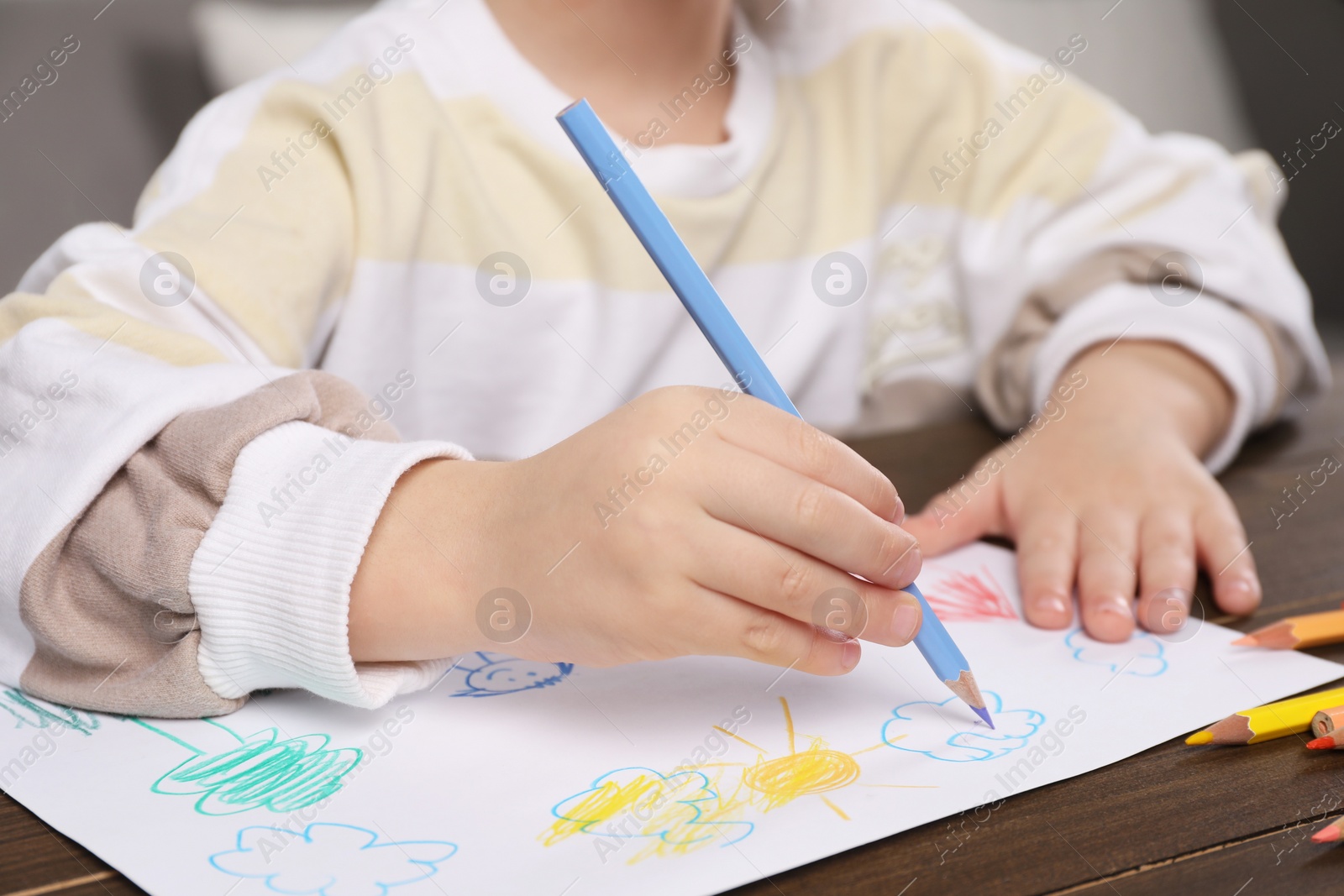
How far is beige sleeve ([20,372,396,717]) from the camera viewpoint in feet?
1.04

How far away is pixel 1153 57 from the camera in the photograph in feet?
4.27

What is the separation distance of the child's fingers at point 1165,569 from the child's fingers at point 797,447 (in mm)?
166

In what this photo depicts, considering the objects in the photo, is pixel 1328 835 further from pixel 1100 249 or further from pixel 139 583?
pixel 1100 249

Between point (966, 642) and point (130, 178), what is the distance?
2.07 ft

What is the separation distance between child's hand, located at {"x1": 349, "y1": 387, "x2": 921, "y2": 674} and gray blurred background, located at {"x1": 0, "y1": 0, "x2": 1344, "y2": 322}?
1.64 ft

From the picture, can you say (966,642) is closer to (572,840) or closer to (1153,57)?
(572,840)

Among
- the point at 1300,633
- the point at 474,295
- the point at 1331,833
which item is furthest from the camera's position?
the point at 474,295

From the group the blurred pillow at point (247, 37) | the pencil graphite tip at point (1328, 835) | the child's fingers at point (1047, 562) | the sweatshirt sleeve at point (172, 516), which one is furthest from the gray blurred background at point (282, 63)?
the pencil graphite tip at point (1328, 835)

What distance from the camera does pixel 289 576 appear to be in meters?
0.31

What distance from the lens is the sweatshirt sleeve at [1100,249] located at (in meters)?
0.61

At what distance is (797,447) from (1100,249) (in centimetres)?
45

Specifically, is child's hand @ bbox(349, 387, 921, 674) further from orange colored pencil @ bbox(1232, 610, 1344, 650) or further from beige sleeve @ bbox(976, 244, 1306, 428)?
beige sleeve @ bbox(976, 244, 1306, 428)

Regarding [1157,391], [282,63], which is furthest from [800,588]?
[282,63]

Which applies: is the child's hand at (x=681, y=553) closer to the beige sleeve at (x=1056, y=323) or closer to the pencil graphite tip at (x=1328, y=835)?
the pencil graphite tip at (x=1328, y=835)
